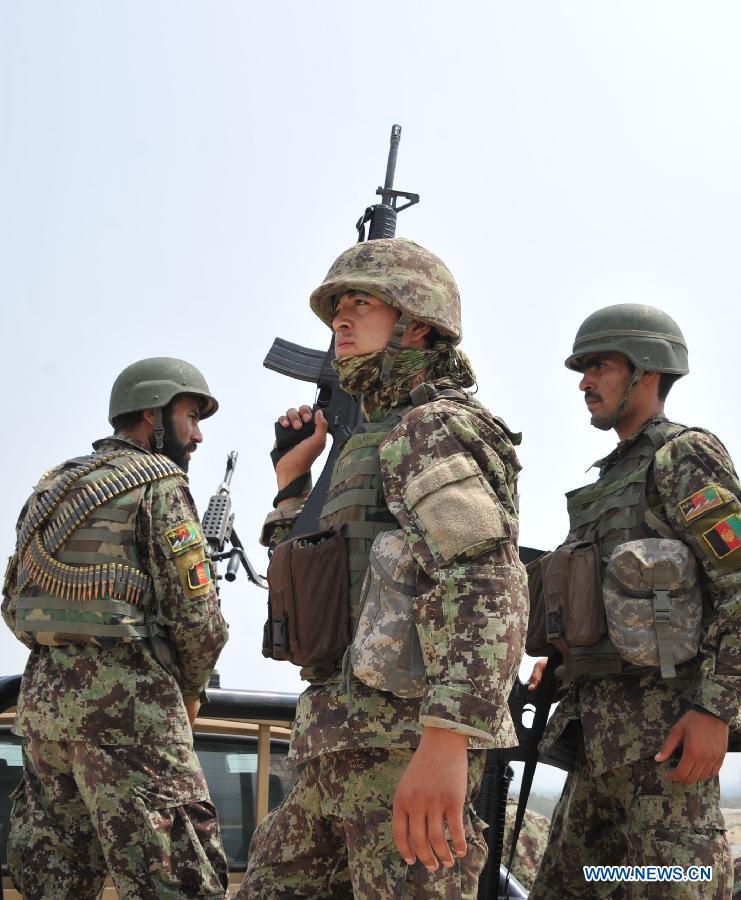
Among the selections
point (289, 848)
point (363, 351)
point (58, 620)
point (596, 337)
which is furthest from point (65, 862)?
point (596, 337)

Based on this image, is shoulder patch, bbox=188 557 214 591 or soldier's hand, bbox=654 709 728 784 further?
shoulder patch, bbox=188 557 214 591

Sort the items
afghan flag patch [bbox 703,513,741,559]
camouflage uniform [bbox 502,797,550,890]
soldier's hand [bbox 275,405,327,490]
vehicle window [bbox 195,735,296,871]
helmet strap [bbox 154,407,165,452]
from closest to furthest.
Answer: afghan flag patch [bbox 703,513,741,559] < soldier's hand [bbox 275,405,327,490] < vehicle window [bbox 195,735,296,871] < helmet strap [bbox 154,407,165,452] < camouflage uniform [bbox 502,797,550,890]

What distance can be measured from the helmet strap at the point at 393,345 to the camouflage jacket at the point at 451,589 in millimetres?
305

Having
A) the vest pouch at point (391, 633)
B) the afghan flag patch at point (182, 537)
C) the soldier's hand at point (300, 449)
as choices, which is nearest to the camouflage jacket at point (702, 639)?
the soldier's hand at point (300, 449)

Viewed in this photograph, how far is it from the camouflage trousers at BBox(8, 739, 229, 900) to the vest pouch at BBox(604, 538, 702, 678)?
5.77 ft

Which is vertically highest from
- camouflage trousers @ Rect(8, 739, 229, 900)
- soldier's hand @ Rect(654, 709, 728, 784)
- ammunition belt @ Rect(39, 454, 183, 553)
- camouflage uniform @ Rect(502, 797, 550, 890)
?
ammunition belt @ Rect(39, 454, 183, 553)

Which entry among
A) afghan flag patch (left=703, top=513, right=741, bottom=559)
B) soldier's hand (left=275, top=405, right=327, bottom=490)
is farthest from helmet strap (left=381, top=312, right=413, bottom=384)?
afghan flag patch (left=703, top=513, right=741, bottom=559)

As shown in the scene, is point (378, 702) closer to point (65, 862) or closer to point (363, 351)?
point (363, 351)

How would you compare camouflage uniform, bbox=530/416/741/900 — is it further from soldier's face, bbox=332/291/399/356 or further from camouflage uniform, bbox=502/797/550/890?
camouflage uniform, bbox=502/797/550/890

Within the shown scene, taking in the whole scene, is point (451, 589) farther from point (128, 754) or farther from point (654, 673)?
point (128, 754)

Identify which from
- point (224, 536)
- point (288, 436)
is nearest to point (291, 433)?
point (288, 436)

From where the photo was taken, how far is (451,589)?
2.78 metres

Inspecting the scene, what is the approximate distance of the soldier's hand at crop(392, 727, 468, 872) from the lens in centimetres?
260

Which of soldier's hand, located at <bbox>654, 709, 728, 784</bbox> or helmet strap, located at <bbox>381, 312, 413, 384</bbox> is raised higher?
helmet strap, located at <bbox>381, 312, 413, 384</bbox>
